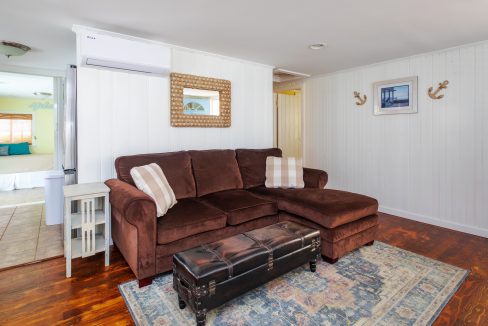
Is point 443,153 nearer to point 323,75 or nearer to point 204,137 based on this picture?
point 323,75

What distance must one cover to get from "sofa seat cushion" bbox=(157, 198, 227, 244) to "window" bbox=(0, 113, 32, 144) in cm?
824

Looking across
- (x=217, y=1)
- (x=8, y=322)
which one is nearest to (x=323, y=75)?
(x=217, y=1)

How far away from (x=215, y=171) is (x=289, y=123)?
3170 mm

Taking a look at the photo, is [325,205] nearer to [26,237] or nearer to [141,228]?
[141,228]

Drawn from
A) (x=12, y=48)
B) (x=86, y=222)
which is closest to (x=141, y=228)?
(x=86, y=222)

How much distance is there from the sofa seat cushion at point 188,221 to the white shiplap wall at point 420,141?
9.14 ft

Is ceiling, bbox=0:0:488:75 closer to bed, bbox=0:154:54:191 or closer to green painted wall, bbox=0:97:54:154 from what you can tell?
bed, bbox=0:154:54:191

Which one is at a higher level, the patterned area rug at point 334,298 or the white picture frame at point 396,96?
the white picture frame at point 396,96

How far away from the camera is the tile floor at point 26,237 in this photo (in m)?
2.62

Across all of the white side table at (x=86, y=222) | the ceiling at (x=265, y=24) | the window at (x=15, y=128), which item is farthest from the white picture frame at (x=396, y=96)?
the window at (x=15, y=128)

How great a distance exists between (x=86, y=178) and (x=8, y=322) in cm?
140

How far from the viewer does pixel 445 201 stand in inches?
137

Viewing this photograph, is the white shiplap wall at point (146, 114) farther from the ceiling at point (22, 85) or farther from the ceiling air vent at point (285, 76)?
the ceiling at point (22, 85)

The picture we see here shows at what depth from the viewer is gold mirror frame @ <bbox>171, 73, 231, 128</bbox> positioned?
330cm
